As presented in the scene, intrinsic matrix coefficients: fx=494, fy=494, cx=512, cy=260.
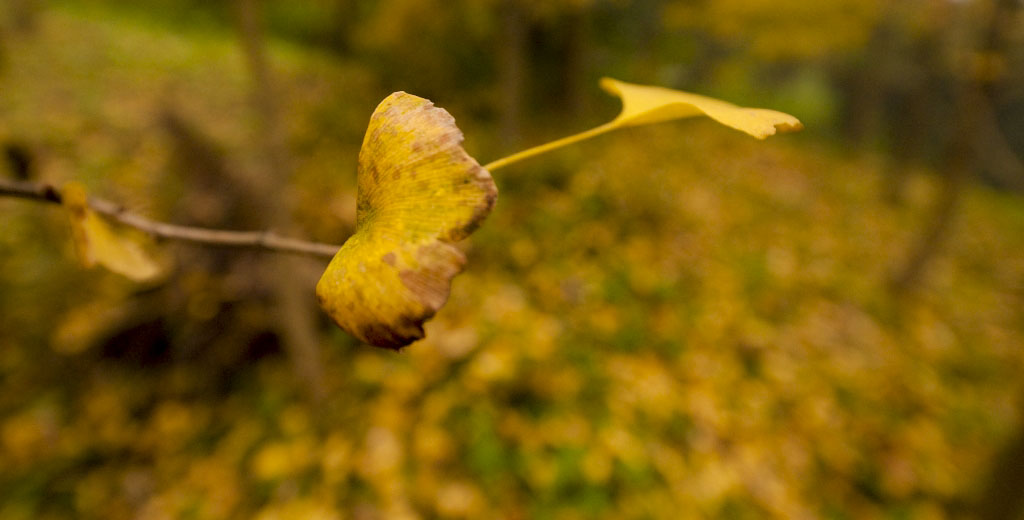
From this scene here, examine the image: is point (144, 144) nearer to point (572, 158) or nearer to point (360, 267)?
point (572, 158)

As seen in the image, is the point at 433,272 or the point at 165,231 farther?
the point at 165,231

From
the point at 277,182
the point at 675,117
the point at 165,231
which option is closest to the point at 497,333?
the point at 277,182

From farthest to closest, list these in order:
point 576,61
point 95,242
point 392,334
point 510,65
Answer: point 576,61 < point 510,65 < point 95,242 < point 392,334

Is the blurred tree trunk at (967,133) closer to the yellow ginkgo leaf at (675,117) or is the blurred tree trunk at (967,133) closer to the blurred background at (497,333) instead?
the blurred background at (497,333)

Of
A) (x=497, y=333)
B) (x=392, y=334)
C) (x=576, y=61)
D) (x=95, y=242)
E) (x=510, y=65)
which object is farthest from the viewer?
(x=576, y=61)

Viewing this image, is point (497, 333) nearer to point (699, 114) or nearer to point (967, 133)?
point (699, 114)

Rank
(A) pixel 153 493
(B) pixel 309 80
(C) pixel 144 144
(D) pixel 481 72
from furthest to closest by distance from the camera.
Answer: (B) pixel 309 80 → (D) pixel 481 72 → (C) pixel 144 144 → (A) pixel 153 493

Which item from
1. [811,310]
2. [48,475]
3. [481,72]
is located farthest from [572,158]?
[48,475]
